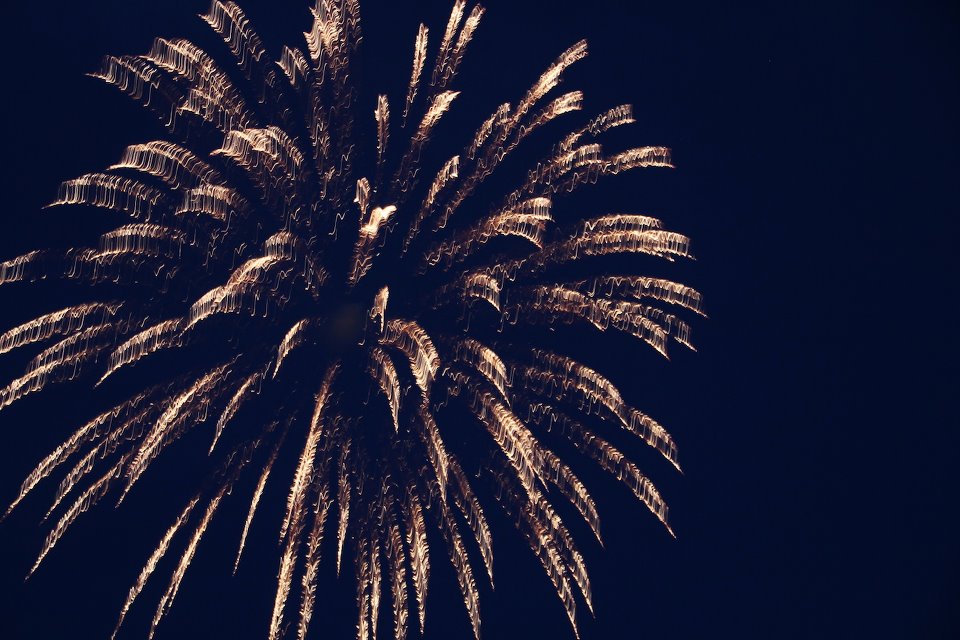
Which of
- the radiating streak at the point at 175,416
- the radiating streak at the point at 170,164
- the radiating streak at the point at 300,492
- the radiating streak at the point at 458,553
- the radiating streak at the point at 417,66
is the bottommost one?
the radiating streak at the point at 458,553

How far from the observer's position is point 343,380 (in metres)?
10.1

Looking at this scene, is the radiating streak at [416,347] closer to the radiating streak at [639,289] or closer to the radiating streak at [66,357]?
the radiating streak at [639,289]

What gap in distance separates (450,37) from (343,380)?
3244mm

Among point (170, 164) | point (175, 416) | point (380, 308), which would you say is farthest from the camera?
point (175, 416)

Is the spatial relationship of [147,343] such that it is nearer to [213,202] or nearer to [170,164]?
[213,202]

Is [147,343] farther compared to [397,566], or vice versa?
[397,566]

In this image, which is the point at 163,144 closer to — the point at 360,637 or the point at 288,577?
the point at 288,577

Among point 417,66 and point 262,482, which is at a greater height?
point 417,66

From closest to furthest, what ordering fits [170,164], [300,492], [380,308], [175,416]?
[170,164], [380,308], [175,416], [300,492]

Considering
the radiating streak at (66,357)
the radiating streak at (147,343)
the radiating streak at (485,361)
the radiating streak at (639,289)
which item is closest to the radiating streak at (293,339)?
the radiating streak at (147,343)

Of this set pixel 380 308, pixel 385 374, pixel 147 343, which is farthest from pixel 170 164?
pixel 385 374

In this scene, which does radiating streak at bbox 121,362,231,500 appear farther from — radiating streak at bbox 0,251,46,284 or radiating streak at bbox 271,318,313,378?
radiating streak at bbox 0,251,46,284

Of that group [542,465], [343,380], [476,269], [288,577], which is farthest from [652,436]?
[288,577]

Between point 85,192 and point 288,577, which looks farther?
point 288,577
